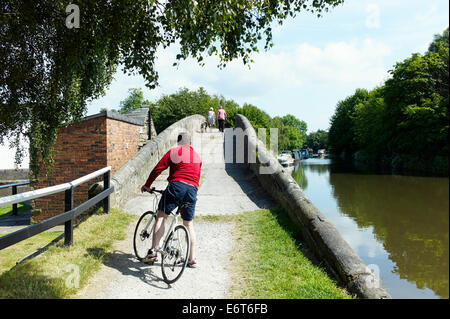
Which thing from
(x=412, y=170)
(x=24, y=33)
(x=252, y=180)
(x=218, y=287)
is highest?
(x=24, y=33)

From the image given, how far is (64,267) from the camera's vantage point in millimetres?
4000

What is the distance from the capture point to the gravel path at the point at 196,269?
3691mm

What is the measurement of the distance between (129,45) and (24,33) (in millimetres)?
1594

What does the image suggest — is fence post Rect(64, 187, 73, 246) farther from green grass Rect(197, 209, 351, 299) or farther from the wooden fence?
→ green grass Rect(197, 209, 351, 299)

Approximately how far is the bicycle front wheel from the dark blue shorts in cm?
22

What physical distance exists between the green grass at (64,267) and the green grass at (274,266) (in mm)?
1782

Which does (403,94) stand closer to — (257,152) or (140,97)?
(257,152)

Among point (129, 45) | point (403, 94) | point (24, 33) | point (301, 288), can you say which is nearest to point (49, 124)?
point (24, 33)

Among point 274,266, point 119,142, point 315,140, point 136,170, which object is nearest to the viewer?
point 274,266

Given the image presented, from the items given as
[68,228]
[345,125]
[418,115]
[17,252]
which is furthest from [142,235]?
[345,125]

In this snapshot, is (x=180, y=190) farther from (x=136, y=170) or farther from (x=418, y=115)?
(x=136, y=170)

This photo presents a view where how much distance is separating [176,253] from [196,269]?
51 centimetres

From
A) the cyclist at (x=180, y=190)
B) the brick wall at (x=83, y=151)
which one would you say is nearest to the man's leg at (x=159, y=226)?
the cyclist at (x=180, y=190)

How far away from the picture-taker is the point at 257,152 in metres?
10.6
